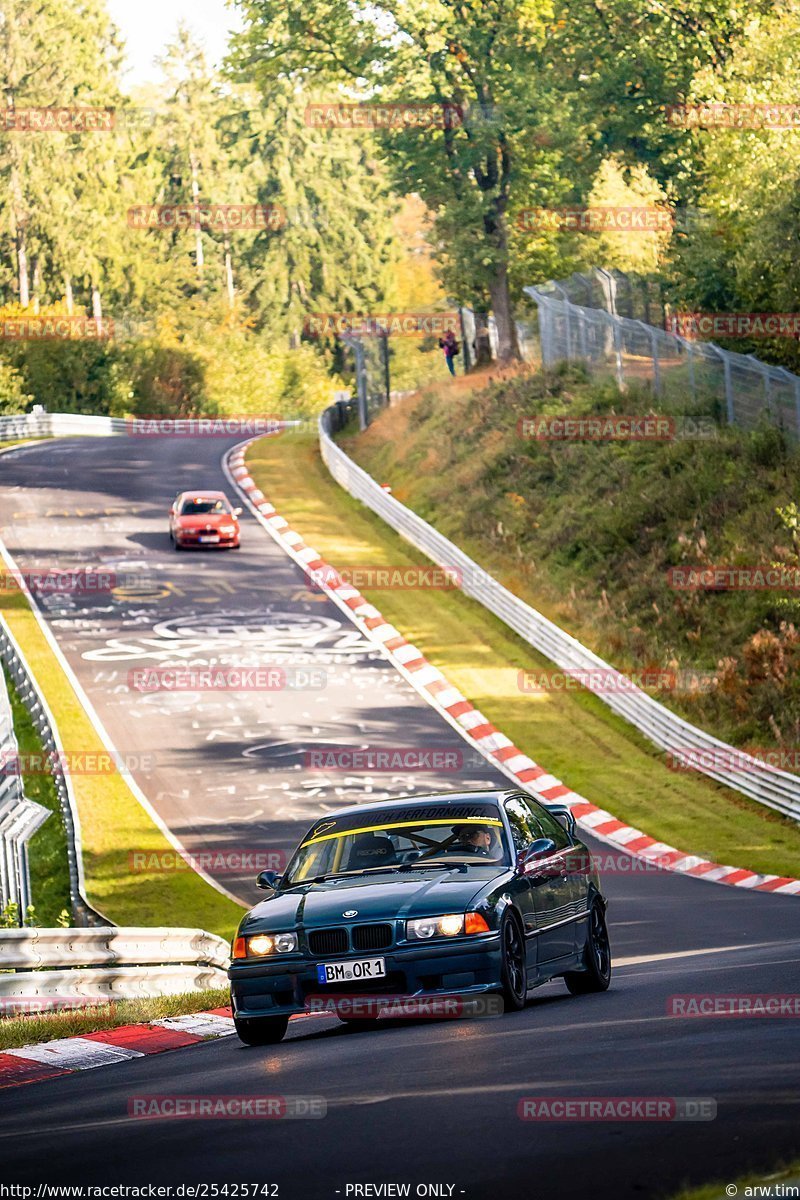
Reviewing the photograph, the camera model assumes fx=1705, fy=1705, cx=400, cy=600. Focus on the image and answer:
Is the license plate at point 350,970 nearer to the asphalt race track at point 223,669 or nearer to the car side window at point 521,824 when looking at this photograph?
the car side window at point 521,824

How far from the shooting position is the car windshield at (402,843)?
11.1 m

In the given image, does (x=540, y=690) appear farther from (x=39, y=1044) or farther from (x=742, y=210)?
(x=39, y=1044)

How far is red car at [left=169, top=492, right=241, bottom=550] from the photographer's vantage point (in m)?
42.0

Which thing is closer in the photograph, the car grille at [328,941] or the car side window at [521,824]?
the car grille at [328,941]

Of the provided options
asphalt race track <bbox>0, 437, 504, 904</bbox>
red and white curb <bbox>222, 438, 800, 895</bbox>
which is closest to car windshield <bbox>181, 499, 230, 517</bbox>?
asphalt race track <bbox>0, 437, 504, 904</bbox>

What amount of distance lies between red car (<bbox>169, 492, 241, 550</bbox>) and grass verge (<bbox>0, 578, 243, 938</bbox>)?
40.3ft

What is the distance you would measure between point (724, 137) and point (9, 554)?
2284 cm

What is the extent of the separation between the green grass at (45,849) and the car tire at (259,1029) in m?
11.1

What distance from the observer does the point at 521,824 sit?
11.7 metres

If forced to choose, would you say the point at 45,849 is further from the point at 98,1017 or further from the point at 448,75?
the point at 448,75

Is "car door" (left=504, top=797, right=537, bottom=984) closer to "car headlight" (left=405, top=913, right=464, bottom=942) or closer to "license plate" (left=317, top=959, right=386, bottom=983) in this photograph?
"car headlight" (left=405, top=913, right=464, bottom=942)

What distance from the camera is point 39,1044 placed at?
1087 centimetres

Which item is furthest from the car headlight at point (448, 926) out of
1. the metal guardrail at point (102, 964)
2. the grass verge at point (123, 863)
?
the grass verge at point (123, 863)

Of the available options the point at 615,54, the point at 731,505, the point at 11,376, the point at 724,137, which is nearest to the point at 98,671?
the point at 731,505
